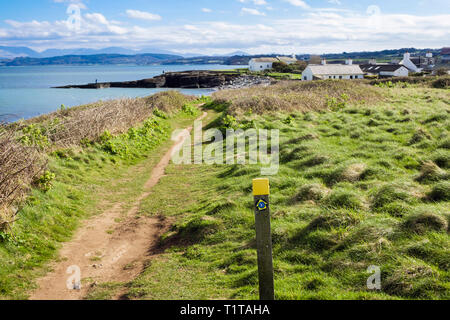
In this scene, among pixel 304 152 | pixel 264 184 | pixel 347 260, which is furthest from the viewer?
pixel 304 152

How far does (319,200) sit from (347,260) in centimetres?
277

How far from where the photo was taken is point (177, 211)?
11.7 meters

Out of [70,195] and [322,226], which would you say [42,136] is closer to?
[70,195]

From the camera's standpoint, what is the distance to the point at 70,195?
12.6m

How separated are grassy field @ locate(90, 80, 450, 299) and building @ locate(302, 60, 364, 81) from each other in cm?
6825

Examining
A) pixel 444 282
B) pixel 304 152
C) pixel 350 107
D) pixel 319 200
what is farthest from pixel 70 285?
pixel 350 107

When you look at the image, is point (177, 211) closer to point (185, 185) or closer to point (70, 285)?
point (185, 185)

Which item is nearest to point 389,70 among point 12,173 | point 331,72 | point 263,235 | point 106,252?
point 331,72

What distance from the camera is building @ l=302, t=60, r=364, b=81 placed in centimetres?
7975

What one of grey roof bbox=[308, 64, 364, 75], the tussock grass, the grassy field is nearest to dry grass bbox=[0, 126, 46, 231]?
the grassy field

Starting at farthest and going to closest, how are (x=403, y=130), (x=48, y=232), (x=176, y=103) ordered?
1. (x=176, y=103)
2. (x=403, y=130)
3. (x=48, y=232)

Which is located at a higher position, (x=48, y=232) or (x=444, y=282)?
(x=444, y=282)

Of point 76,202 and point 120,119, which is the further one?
point 120,119

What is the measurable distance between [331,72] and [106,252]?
270 ft
